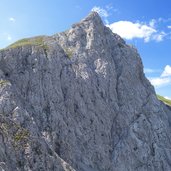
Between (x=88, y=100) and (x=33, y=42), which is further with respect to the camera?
(x=33, y=42)

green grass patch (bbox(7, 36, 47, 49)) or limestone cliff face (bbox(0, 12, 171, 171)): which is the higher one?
green grass patch (bbox(7, 36, 47, 49))

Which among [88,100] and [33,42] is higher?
[33,42]

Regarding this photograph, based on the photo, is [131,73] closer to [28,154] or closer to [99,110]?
[99,110]

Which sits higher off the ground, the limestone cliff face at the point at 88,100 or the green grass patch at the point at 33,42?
the green grass patch at the point at 33,42

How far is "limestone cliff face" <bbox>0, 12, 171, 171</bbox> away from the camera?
111 m

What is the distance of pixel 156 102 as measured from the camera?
143 meters

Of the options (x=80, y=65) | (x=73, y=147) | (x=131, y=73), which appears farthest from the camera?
(x=131, y=73)

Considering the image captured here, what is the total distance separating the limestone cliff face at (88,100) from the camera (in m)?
111

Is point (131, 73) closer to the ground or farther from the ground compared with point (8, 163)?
farther from the ground

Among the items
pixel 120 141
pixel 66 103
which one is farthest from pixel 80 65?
pixel 120 141

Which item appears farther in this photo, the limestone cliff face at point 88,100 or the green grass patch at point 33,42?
the green grass patch at point 33,42

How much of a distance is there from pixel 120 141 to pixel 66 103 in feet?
66.6

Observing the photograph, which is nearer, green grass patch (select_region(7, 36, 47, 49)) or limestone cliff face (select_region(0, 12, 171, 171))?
limestone cliff face (select_region(0, 12, 171, 171))

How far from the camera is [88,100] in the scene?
127812mm
